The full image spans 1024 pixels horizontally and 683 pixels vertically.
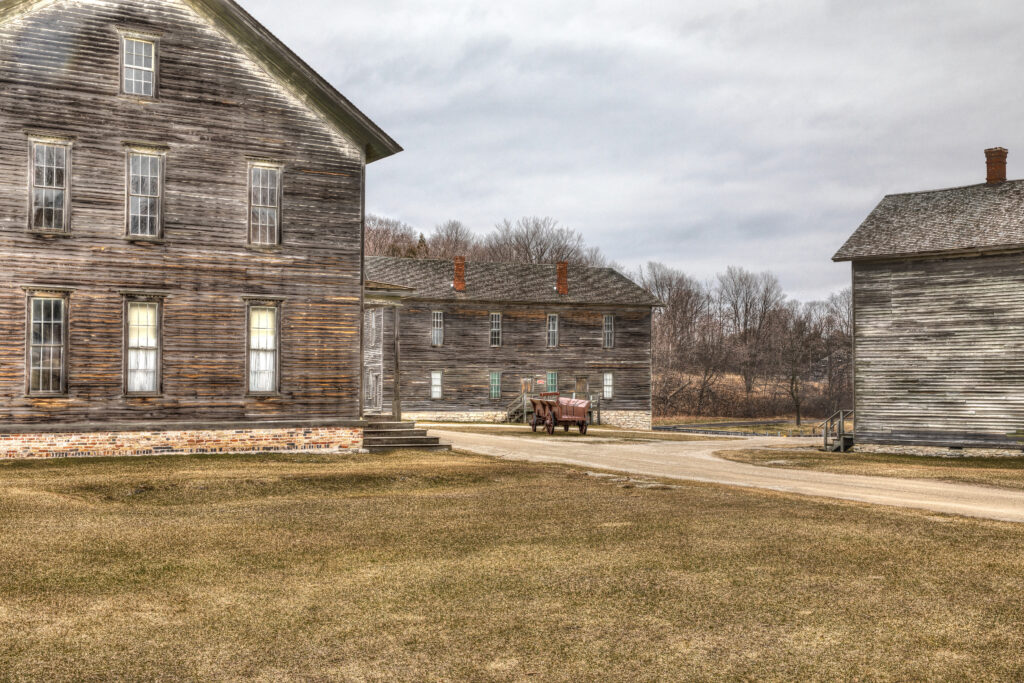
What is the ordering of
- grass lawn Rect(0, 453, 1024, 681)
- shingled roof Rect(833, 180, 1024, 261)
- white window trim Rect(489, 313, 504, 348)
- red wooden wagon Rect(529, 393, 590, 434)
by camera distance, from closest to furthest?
1. grass lawn Rect(0, 453, 1024, 681)
2. shingled roof Rect(833, 180, 1024, 261)
3. red wooden wagon Rect(529, 393, 590, 434)
4. white window trim Rect(489, 313, 504, 348)

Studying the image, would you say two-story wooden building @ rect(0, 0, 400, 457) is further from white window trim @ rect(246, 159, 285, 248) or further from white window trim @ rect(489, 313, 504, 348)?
white window trim @ rect(489, 313, 504, 348)

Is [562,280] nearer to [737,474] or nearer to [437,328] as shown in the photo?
[437,328]

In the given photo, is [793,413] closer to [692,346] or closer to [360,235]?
[692,346]

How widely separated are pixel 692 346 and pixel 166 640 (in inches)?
3668

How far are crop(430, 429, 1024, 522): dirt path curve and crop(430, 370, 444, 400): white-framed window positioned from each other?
15512 mm

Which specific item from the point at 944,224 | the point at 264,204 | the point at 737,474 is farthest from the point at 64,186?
the point at 944,224

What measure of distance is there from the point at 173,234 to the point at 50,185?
2.64 meters

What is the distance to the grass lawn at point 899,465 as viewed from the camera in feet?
67.7

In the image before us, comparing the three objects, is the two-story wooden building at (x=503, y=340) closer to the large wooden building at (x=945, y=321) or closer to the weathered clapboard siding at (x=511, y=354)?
the weathered clapboard siding at (x=511, y=354)

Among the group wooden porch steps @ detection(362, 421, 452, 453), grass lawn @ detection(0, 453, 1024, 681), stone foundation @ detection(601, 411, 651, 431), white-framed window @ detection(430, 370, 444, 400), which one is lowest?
stone foundation @ detection(601, 411, 651, 431)

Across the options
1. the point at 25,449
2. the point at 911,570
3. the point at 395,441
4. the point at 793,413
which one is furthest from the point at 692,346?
the point at 911,570

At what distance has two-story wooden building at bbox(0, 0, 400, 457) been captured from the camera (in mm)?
19047

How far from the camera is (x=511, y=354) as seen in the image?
4816 cm

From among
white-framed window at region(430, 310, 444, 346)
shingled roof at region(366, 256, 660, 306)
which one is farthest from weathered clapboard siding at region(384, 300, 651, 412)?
shingled roof at region(366, 256, 660, 306)
